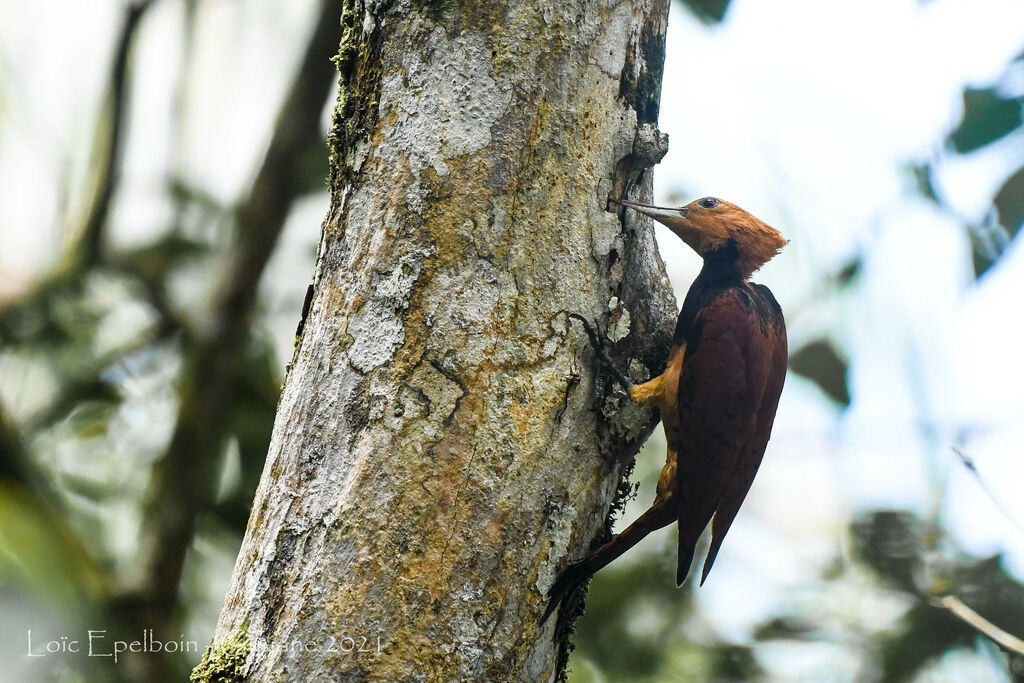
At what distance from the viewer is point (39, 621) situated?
10.1 ft

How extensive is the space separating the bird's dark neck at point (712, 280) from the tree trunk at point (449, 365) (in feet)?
1.82

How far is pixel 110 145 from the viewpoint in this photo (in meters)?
4.34

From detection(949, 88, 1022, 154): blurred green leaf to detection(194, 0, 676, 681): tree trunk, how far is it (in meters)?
0.76

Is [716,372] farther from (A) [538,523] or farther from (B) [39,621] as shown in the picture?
(B) [39,621]

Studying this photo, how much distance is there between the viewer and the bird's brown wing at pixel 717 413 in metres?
2.14

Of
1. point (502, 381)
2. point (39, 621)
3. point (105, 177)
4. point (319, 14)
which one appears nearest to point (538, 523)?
point (502, 381)

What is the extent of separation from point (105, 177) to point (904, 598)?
459 centimetres

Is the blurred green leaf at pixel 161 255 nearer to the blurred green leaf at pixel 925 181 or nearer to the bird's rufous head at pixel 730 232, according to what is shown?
the bird's rufous head at pixel 730 232

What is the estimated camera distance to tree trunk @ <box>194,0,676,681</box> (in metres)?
1.42

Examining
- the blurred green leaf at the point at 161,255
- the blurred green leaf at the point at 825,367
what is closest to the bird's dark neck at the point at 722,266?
the blurred green leaf at the point at 825,367

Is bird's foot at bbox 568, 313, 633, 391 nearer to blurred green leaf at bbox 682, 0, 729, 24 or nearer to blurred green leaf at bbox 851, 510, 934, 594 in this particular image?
blurred green leaf at bbox 682, 0, 729, 24

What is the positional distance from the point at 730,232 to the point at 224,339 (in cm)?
262

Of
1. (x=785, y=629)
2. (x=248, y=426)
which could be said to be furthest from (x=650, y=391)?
(x=248, y=426)

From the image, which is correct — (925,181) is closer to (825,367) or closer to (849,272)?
(825,367)
